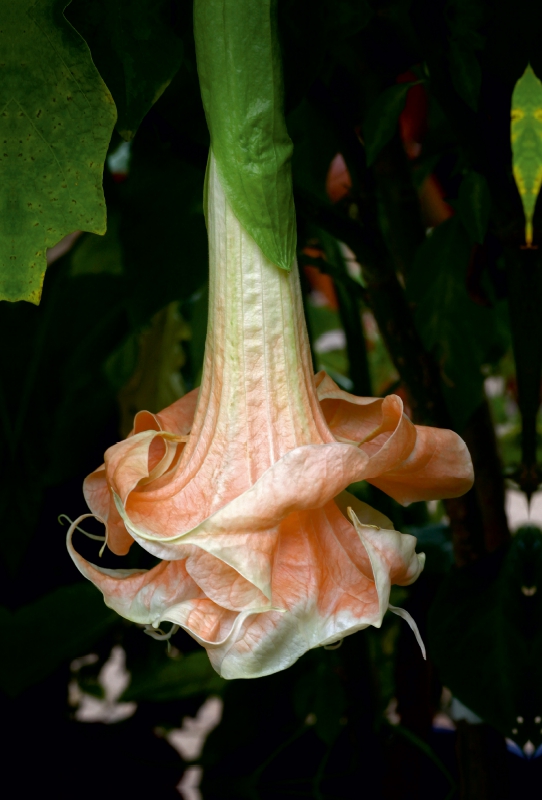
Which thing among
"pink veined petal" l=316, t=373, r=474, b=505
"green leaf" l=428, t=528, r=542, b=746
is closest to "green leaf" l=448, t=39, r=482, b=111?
"pink veined petal" l=316, t=373, r=474, b=505

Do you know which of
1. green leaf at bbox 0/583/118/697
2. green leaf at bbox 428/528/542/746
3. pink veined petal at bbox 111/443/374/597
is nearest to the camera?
pink veined petal at bbox 111/443/374/597

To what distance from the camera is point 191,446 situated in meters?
0.35

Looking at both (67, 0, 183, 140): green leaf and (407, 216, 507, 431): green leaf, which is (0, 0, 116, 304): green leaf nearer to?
(67, 0, 183, 140): green leaf

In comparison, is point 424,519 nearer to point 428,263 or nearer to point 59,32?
point 428,263

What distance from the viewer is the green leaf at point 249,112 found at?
0.30m

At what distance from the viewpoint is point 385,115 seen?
1.45 ft

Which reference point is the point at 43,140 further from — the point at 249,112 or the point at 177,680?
the point at 177,680

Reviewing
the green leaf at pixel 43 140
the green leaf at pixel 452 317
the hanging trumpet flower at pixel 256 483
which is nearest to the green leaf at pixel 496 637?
the green leaf at pixel 452 317

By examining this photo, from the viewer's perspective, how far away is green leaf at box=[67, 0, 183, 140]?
337 millimetres

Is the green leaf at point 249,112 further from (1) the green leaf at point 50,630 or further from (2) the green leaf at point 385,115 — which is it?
(1) the green leaf at point 50,630

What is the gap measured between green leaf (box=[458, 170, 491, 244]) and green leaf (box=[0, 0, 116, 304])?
0.20 m

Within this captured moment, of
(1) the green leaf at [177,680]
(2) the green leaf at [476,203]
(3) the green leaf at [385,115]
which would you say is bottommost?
(1) the green leaf at [177,680]

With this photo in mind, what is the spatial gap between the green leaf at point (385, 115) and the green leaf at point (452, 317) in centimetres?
8

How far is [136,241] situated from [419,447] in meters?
0.32
